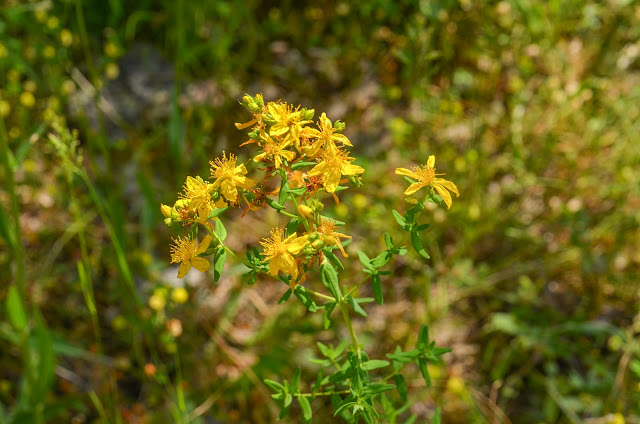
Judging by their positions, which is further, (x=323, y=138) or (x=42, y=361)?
(x=42, y=361)

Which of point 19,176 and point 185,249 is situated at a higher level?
point 185,249

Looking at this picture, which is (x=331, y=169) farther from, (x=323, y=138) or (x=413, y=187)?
(x=413, y=187)

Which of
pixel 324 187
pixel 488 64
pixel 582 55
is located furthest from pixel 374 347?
pixel 582 55

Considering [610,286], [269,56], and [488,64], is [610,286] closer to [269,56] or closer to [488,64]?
[488,64]

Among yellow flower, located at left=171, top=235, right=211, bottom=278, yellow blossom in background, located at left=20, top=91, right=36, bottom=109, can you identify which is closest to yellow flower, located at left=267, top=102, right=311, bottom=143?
yellow flower, located at left=171, top=235, right=211, bottom=278

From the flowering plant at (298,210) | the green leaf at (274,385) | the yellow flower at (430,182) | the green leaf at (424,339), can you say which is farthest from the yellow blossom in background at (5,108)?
the green leaf at (424,339)

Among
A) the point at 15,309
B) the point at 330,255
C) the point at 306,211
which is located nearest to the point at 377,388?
the point at 330,255
